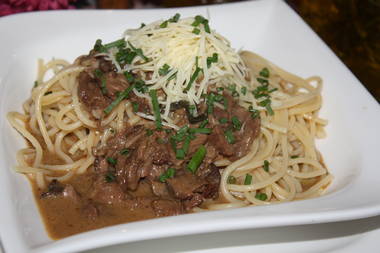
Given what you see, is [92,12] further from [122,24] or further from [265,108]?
[265,108]

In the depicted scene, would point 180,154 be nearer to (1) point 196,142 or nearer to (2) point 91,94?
(1) point 196,142

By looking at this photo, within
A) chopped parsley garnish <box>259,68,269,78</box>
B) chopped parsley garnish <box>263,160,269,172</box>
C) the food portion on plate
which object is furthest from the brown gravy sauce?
chopped parsley garnish <box>259,68,269,78</box>

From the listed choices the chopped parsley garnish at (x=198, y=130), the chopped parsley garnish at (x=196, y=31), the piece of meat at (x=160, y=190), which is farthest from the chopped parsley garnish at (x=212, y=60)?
the piece of meat at (x=160, y=190)

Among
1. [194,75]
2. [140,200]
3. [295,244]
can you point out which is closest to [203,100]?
[194,75]

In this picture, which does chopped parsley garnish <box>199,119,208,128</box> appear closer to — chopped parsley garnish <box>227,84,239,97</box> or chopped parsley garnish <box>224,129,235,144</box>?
chopped parsley garnish <box>224,129,235,144</box>

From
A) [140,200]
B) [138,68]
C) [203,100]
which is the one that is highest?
[138,68]
